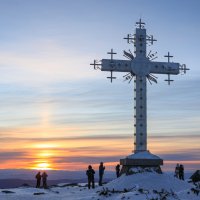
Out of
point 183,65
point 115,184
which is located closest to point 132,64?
point 183,65

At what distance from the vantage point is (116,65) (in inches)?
1420

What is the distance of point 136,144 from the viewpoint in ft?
113

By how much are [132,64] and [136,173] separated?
10.1m

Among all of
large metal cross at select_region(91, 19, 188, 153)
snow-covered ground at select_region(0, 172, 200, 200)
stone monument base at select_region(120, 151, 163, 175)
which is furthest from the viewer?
large metal cross at select_region(91, 19, 188, 153)

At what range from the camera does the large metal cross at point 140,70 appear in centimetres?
3475

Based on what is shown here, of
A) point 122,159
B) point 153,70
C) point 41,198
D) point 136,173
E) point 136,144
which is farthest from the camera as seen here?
point 153,70

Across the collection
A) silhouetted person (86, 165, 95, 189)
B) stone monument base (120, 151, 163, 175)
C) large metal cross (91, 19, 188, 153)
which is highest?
large metal cross (91, 19, 188, 153)

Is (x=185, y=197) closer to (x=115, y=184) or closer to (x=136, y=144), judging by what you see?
(x=115, y=184)

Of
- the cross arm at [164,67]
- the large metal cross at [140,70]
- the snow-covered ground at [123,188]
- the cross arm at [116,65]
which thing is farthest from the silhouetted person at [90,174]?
the cross arm at [164,67]

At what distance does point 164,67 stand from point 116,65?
4.57 meters

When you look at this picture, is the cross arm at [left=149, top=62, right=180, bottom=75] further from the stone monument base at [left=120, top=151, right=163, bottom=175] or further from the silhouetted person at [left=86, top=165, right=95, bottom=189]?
the silhouetted person at [left=86, top=165, right=95, bottom=189]

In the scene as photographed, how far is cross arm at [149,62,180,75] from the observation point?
121ft

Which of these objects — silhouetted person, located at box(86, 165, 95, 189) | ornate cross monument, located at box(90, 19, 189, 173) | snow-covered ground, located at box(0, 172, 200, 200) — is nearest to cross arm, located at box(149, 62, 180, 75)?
ornate cross monument, located at box(90, 19, 189, 173)

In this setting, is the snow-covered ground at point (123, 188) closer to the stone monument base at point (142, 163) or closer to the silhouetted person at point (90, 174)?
the stone monument base at point (142, 163)
